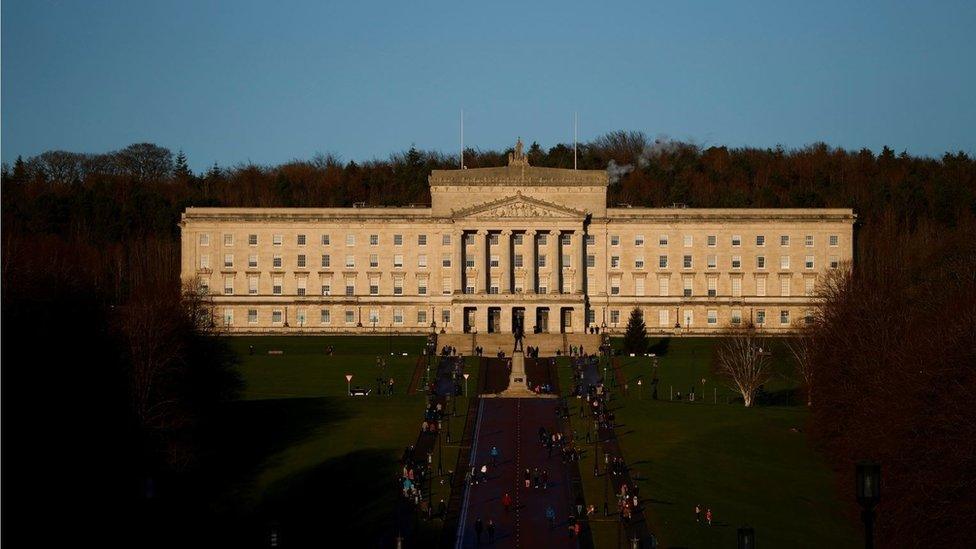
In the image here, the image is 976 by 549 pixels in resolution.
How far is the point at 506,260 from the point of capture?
138750 mm

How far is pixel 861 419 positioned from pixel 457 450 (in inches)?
753

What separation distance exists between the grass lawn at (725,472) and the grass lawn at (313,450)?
926 cm

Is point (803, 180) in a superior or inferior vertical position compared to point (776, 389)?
superior

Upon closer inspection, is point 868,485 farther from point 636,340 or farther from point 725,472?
point 636,340

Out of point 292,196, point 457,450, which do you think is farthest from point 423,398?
point 292,196

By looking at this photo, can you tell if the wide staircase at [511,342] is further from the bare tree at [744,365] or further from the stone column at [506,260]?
the bare tree at [744,365]

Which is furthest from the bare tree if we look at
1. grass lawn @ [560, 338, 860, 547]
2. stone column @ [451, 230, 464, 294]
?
stone column @ [451, 230, 464, 294]

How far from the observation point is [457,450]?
84.4 meters

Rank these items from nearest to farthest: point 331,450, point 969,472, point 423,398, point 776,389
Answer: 1. point 969,472
2. point 331,450
3. point 423,398
4. point 776,389

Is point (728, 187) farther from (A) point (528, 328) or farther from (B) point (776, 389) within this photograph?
(B) point (776, 389)

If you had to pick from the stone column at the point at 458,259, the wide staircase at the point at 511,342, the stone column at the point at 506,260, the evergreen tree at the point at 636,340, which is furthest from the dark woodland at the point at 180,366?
the stone column at the point at 506,260

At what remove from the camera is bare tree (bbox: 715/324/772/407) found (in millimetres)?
102062

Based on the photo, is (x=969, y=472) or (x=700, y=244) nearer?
(x=969, y=472)

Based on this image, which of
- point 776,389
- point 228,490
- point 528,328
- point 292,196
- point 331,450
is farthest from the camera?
point 292,196
